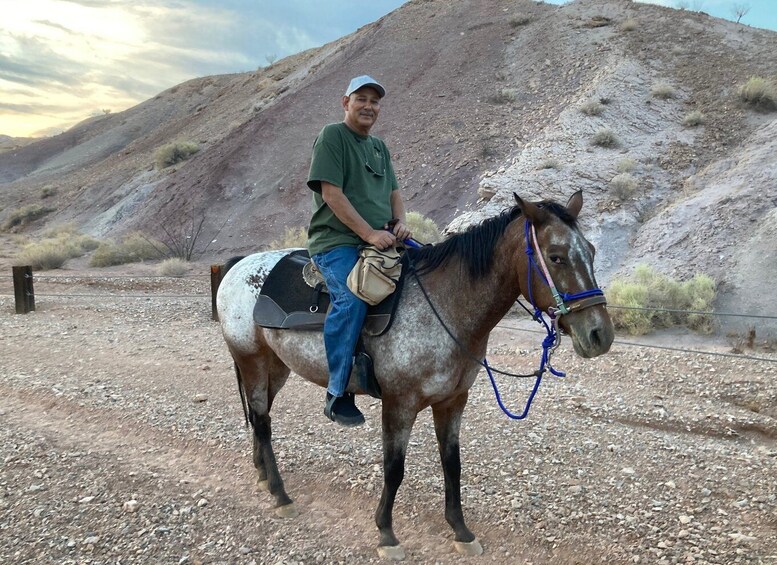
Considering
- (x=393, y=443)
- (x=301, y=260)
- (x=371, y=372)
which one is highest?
(x=301, y=260)

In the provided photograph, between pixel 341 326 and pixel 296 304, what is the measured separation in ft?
1.89

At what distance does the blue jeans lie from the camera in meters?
3.40

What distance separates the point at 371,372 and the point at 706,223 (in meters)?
11.9

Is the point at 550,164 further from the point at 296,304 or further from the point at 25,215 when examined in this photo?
the point at 25,215

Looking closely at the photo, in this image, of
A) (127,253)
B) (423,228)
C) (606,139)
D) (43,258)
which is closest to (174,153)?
(127,253)

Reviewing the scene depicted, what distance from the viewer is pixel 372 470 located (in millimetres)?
4660

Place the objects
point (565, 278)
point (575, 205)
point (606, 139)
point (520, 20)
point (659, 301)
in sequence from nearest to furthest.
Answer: point (565, 278), point (575, 205), point (659, 301), point (606, 139), point (520, 20)

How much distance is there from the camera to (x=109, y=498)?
4164mm

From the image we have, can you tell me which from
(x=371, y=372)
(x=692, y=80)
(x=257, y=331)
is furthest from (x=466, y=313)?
(x=692, y=80)

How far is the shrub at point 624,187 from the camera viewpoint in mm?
14805

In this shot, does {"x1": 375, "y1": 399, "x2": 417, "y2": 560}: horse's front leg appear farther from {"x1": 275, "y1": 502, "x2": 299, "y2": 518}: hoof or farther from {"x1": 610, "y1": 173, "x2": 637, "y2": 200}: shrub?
{"x1": 610, "y1": 173, "x2": 637, "y2": 200}: shrub

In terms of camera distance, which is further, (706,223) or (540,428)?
(706,223)

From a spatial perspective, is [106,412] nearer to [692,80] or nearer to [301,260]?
[301,260]

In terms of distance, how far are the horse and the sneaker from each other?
0.11 metres
